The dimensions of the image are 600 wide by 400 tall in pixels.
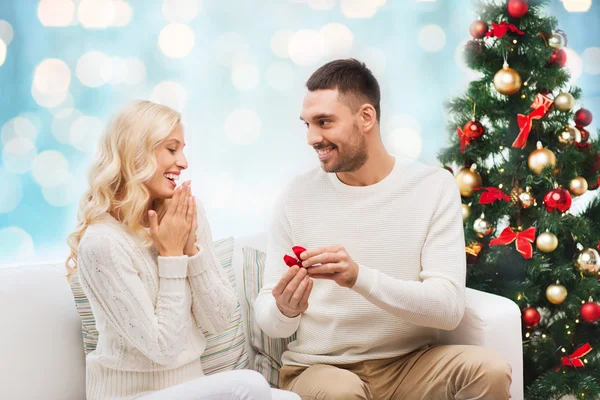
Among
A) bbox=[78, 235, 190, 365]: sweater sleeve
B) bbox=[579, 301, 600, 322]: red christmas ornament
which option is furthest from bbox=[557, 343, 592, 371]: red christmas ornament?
bbox=[78, 235, 190, 365]: sweater sleeve

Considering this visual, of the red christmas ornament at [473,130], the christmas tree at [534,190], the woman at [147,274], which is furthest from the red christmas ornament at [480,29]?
the woman at [147,274]

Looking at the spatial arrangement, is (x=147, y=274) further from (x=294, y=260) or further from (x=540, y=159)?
(x=540, y=159)

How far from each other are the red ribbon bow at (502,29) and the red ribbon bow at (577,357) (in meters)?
1.26

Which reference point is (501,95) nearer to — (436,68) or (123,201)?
(436,68)

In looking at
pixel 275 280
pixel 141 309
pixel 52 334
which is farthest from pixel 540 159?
pixel 52 334

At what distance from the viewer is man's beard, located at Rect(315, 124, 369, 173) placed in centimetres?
201

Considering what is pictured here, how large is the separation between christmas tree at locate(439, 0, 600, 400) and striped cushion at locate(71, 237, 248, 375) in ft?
3.31

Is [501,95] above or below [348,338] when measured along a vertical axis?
above

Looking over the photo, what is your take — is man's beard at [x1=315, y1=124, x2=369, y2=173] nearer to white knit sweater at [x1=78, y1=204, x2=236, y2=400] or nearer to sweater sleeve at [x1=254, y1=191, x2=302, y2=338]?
sweater sleeve at [x1=254, y1=191, x2=302, y2=338]

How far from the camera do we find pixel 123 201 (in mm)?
1693

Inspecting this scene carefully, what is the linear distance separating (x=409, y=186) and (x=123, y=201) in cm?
87

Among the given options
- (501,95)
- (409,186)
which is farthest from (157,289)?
(501,95)

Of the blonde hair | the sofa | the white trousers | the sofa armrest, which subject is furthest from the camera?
the sofa armrest

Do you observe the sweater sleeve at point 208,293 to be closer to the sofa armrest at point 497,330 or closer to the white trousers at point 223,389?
the white trousers at point 223,389
